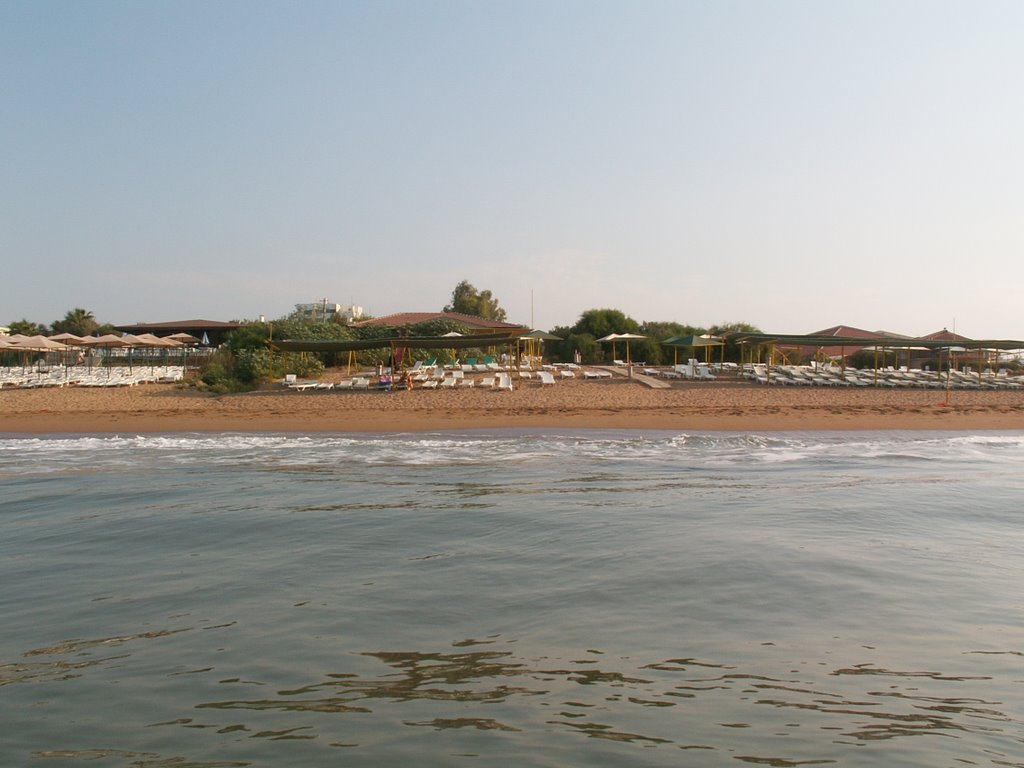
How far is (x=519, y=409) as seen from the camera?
19.4 m

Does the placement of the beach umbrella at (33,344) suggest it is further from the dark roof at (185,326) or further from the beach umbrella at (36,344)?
the dark roof at (185,326)

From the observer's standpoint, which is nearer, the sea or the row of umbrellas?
the sea

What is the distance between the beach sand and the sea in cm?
766

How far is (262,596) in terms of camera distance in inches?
220

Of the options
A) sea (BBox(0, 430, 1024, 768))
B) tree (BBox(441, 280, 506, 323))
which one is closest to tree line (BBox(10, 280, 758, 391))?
tree (BBox(441, 280, 506, 323))

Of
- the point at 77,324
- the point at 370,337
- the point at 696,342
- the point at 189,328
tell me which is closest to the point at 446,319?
the point at 370,337

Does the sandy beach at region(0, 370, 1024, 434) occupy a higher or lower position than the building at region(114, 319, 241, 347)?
lower

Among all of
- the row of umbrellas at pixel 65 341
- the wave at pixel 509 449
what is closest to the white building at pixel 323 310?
the row of umbrellas at pixel 65 341

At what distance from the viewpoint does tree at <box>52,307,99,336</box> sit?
178 ft

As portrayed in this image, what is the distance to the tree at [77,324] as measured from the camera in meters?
54.2

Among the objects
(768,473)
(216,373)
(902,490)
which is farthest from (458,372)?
(902,490)

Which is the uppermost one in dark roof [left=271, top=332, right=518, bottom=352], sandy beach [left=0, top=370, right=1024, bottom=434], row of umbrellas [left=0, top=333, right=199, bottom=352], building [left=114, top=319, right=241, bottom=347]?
building [left=114, top=319, right=241, bottom=347]

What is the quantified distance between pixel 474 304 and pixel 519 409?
34.0m

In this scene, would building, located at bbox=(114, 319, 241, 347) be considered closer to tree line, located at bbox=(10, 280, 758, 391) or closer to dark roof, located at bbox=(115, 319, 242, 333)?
dark roof, located at bbox=(115, 319, 242, 333)
